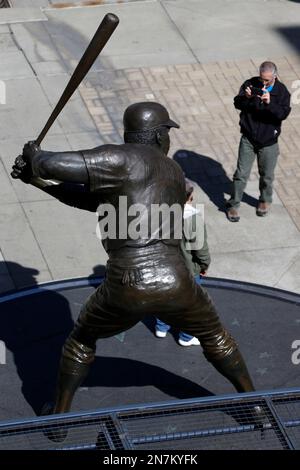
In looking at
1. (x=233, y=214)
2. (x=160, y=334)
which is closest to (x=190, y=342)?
(x=160, y=334)

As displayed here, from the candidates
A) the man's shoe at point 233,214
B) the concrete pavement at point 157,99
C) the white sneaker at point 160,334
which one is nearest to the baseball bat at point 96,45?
the white sneaker at point 160,334

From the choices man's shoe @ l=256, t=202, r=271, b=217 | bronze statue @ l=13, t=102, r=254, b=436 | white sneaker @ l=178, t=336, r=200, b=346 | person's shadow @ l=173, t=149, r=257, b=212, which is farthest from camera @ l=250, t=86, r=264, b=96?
bronze statue @ l=13, t=102, r=254, b=436

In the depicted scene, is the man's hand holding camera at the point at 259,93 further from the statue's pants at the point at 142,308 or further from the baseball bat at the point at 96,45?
the baseball bat at the point at 96,45

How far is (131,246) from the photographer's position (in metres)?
6.50

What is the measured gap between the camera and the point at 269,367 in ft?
26.4

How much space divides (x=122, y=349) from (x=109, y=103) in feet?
13.3

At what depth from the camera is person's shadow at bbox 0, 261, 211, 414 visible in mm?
7770

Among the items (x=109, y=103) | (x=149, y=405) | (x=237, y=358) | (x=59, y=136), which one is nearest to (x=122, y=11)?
(x=109, y=103)

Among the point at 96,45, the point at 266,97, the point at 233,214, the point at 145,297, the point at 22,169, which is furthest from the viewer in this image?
the point at 233,214

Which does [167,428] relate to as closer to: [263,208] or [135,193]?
[135,193]

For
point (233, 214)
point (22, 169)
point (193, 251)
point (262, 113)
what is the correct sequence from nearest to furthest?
point (22, 169) → point (193, 251) → point (262, 113) → point (233, 214)

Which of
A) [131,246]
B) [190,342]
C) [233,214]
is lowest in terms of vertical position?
[233,214]

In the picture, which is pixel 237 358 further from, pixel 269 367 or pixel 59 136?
pixel 59 136

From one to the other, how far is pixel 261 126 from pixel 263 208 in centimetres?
87
